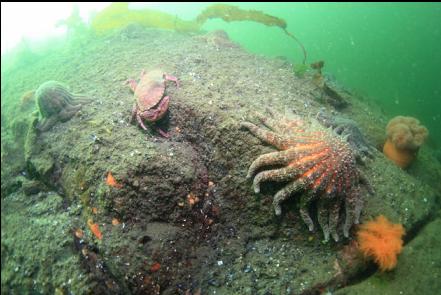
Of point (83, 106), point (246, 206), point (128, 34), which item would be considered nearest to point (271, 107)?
point (246, 206)

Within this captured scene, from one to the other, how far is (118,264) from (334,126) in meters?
4.26

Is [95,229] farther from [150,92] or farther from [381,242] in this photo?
[381,242]

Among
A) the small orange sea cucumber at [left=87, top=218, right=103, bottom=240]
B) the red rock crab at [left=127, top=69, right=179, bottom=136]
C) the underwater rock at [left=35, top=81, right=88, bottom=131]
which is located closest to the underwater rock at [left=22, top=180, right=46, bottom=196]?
the underwater rock at [left=35, top=81, right=88, bottom=131]

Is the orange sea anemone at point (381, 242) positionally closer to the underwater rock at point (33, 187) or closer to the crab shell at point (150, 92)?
the crab shell at point (150, 92)

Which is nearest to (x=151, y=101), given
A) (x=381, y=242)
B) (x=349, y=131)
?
(x=349, y=131)

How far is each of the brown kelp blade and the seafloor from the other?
332 cm

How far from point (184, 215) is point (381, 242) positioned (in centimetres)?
270

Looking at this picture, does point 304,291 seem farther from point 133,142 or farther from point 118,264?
point 133,142

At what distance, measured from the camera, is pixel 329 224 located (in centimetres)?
392

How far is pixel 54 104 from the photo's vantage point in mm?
5406

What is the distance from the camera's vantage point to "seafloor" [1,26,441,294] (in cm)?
389

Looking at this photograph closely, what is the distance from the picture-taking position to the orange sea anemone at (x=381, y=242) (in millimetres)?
3930

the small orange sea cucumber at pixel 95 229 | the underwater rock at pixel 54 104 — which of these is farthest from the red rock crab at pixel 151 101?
the small orange sea cucumber at pixel 95 229

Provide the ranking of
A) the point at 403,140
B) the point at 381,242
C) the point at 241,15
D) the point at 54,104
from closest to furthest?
the point at 381,242
the point at 54,104
the point at 403,140
the point at 241,15
